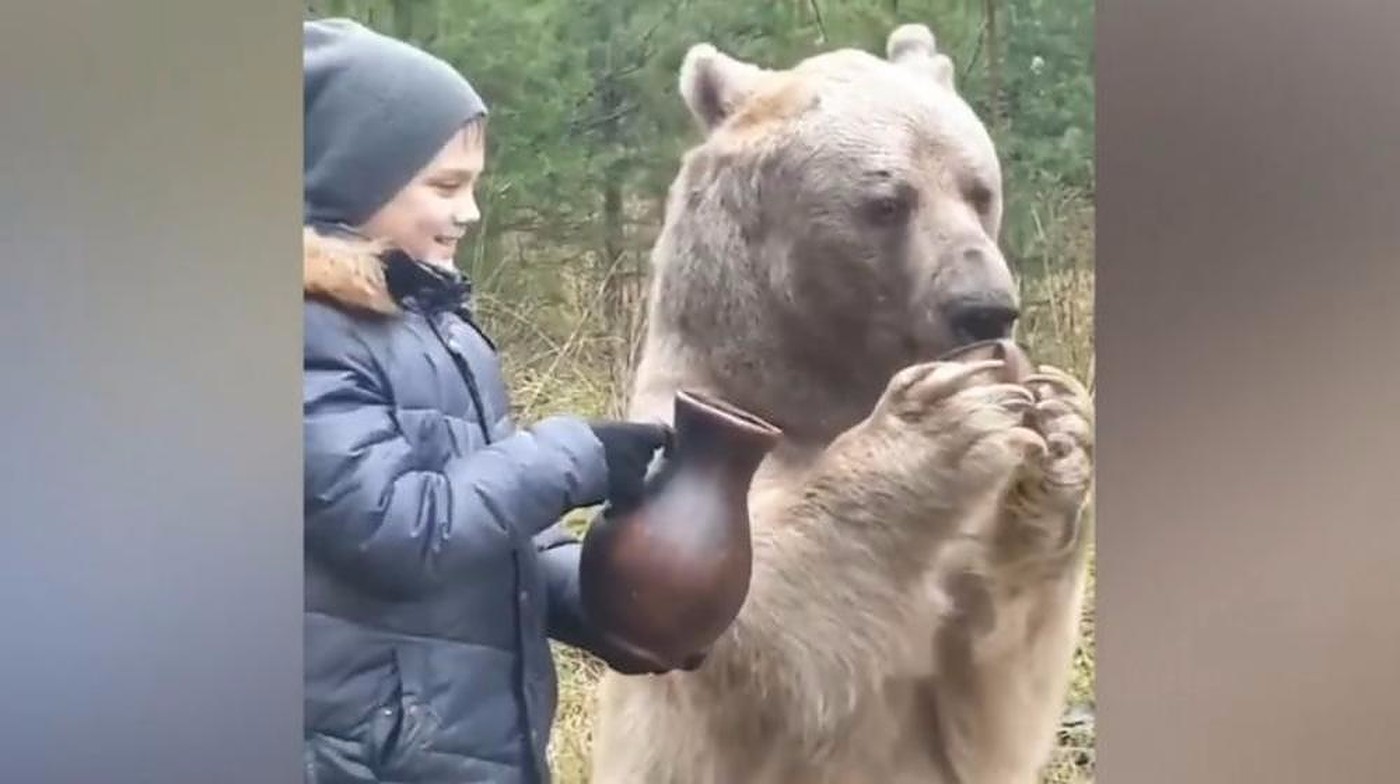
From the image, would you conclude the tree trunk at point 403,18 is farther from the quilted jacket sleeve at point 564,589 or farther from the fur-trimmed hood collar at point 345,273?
the quilted jacket sleeve at point 564,589

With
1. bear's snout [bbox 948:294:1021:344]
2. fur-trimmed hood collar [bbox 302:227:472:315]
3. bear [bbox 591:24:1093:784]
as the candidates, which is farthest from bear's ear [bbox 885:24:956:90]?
fur-trimmed hood collar [bbox 302:227:472:315]

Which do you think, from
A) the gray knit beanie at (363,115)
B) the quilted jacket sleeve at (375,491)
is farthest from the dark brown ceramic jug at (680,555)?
the gray knit beanie at (363,115)

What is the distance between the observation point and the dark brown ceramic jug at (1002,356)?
5.90 feet

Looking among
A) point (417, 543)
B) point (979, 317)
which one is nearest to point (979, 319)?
point (979, 317)

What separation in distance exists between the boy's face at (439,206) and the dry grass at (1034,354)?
0.08 m

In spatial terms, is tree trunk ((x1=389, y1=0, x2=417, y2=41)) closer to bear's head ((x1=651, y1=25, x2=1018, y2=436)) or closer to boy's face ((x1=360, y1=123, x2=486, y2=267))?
boy's face ((x1=360, y1=123, x2=486, y2=267))

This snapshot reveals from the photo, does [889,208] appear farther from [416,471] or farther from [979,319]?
[416,471]

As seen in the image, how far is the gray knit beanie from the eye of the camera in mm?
1740

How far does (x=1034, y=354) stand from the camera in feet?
5.96

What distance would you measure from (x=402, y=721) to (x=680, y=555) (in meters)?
0.32
